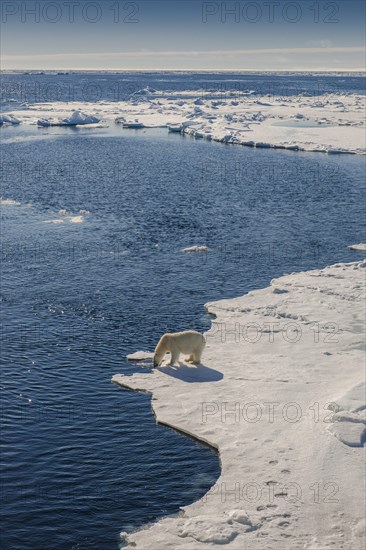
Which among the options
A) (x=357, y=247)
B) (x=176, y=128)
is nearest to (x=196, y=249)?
(x=357, y=247)

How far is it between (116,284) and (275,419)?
14.7 metres

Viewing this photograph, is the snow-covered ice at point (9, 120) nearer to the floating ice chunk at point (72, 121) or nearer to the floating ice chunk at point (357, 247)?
the floating ice chunk at point (72, 121)

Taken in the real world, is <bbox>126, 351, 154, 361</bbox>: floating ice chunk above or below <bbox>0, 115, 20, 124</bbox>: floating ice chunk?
below

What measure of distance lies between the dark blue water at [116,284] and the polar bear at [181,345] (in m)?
0.94

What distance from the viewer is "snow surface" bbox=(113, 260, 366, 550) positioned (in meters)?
15.8

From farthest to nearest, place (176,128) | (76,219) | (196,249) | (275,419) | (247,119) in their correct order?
Result: (247,119)
(176,128)
(76,219)
(196,249)
(275,419)

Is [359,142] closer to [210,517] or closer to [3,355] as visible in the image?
[3,355]

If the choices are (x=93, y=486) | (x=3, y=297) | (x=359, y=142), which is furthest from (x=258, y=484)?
(x=359, y=142)

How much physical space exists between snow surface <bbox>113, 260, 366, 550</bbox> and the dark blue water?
82 cm

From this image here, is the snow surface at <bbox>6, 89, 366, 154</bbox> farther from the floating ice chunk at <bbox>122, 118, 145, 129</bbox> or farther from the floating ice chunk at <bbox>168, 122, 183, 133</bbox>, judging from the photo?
the floating ice chunk at <bbox>168, 122, 183, 133</bbox>

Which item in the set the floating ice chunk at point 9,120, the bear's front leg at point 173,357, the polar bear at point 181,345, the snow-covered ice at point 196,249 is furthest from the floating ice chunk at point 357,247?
the floating ice chunk at point 9,120

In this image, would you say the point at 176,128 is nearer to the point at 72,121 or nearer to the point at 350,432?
the point at 72,121

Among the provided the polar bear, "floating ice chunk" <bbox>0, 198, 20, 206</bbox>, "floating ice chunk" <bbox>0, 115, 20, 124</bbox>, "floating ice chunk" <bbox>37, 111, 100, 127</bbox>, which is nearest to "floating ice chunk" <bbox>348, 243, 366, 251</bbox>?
the polar bear

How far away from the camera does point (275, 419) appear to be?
2077 centimetres
